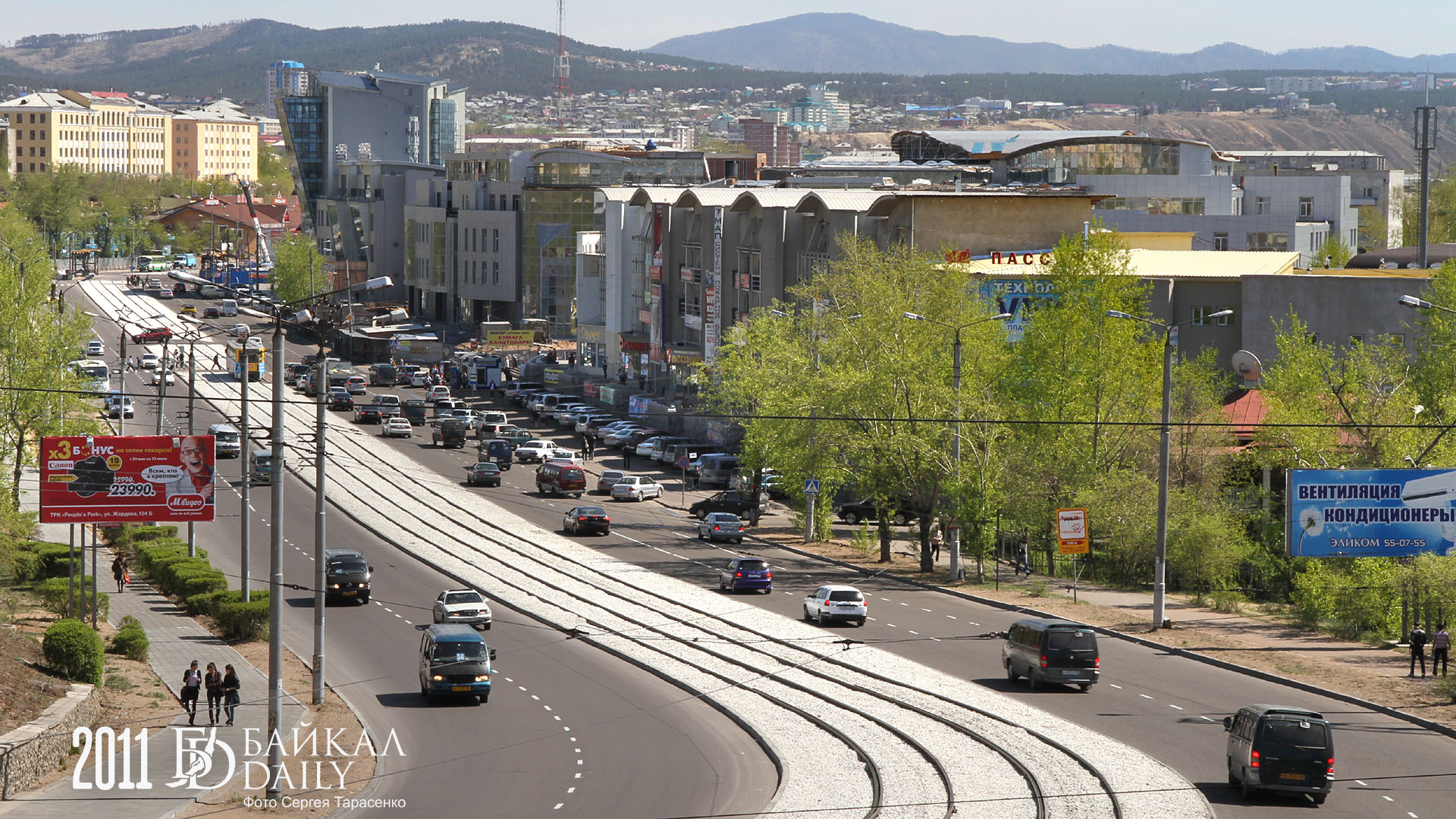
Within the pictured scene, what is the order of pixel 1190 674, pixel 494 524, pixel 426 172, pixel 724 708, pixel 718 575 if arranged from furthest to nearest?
pixel 426 172 → pixel 494 524 → pixel 718 575 → pixel 1190 674 → pixel 724 708

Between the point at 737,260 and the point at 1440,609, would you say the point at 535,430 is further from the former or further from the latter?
the point at 1440,609

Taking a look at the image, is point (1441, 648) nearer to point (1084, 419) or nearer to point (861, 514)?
point (1084, 419)

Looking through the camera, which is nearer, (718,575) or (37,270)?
(718,575)

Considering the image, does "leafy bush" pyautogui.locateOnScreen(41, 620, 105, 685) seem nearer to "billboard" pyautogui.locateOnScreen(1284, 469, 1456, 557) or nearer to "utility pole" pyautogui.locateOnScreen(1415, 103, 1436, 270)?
"billboard" pyautogui.locateOnScreen(1284, 469, 1456, 557)

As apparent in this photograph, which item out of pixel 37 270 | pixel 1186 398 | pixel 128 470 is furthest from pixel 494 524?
pixel 37 270

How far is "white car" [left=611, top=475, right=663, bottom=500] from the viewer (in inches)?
2598

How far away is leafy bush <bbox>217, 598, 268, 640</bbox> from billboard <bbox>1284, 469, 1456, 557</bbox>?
82.8ft

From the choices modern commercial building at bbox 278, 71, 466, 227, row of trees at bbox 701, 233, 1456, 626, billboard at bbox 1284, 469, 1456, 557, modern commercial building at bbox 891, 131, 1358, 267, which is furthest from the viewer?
modern commercial building at bbox 278, 71, 466, 227

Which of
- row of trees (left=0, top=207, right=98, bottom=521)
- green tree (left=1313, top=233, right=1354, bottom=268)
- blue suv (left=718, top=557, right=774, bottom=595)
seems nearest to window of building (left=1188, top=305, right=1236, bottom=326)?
blue suv (left=718, top=557, right=774, bottom=595)

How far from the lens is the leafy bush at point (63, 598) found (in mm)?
39969

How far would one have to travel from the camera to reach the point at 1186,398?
5169cm

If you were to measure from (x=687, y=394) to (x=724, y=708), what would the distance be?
198ft

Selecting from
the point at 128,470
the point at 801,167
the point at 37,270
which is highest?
the point at 801,167

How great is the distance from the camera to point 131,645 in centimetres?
3534
